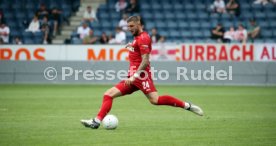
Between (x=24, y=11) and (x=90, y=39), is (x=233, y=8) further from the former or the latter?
(x=24, y=11)

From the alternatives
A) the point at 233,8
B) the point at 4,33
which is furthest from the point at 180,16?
the point at 4,33

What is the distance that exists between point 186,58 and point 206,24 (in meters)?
3.37

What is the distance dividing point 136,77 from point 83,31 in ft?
58.6

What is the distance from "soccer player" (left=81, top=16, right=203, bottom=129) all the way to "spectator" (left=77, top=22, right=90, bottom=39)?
17.2m

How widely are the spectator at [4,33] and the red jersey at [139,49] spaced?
60.1 ft

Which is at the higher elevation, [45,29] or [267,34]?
[45,29]

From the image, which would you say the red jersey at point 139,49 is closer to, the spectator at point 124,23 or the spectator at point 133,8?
the spectator at point 124,23

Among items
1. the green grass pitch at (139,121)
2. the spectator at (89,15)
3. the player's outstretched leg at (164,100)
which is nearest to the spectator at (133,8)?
the spectator at (89,15)

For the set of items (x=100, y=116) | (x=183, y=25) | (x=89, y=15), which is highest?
(x=100, y=116)

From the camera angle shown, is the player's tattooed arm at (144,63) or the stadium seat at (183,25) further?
→ the stadium seat at (183,25)

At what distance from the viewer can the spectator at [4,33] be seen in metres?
29.7

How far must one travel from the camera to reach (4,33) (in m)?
29.7

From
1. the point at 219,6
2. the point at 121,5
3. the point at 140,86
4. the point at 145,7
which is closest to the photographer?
the point at 140,86

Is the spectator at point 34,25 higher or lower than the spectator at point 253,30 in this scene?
higher
